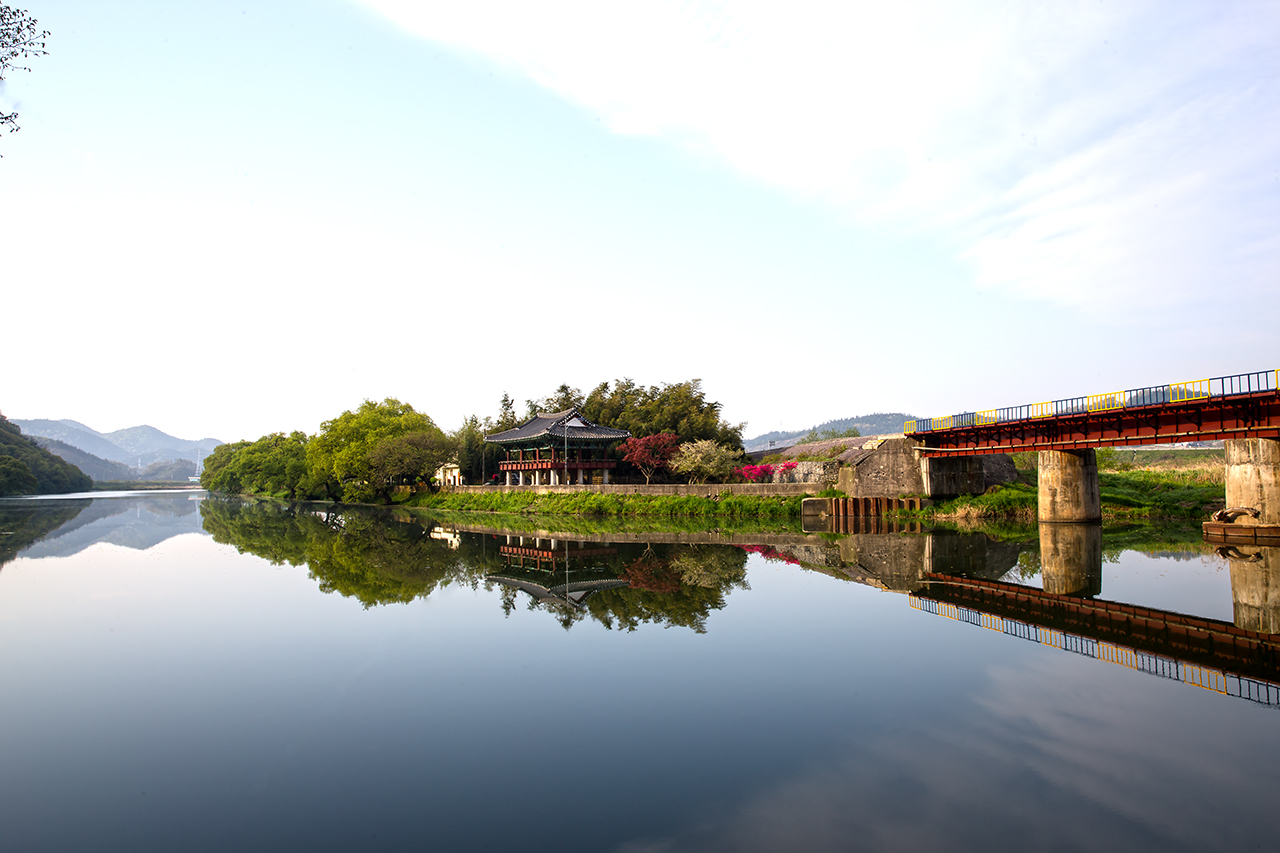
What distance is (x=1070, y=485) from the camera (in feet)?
114

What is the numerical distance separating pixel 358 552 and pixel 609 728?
24694mm

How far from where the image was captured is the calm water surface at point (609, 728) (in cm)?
625

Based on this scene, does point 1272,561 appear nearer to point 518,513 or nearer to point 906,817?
point 906,817

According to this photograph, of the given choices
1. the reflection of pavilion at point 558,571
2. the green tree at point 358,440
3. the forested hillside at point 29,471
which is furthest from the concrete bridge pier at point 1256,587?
the forested hillside at point 29,471

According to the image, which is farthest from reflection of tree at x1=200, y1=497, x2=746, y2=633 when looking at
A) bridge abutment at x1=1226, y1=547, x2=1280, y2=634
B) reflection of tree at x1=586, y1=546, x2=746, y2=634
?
bridge abutment at x1=1226, y1=547, x2=1280, y2=634

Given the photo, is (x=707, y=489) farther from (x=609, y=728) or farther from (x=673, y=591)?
(x=609, y=728)

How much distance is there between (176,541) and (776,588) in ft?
110

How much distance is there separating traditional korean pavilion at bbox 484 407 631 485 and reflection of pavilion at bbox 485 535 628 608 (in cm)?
2647

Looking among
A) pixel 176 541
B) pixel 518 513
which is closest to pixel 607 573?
pixel 176 541

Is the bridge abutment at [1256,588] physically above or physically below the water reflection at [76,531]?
above

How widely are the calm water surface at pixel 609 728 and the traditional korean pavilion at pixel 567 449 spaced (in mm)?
41377

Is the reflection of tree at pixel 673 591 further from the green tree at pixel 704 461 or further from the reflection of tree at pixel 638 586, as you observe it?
the green tree at pixel 704 461

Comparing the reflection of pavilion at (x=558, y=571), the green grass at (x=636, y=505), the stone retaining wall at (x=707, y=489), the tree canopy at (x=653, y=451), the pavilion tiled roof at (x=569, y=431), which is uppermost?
the pavilion tiled roof at (x=569, y=431)

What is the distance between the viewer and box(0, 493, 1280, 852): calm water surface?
6.25m
